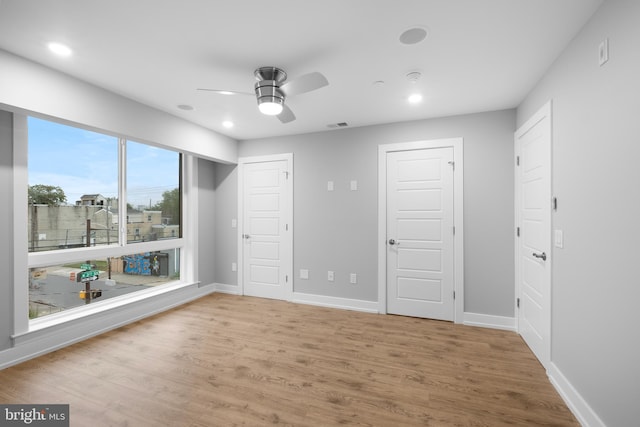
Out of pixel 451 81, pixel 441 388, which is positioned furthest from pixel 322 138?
pixel 441 388

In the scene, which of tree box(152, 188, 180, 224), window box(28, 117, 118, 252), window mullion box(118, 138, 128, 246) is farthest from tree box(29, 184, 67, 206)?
tree box(152, 188, 180, 224)

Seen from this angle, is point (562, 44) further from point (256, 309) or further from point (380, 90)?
point (256, 309)

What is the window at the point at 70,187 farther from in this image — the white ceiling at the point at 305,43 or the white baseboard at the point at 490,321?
the white baseboard at the point at 490,321

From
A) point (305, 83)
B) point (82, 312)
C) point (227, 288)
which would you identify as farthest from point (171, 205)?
point (305, 83)

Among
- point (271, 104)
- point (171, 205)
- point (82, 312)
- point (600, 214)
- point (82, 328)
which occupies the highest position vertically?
point (271, 104)

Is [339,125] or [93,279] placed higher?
[339,125]

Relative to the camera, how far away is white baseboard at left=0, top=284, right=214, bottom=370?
2488 mm

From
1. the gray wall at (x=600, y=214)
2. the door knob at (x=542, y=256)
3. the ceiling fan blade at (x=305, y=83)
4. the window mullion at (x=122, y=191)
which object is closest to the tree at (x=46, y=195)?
the window mullion at (x=122, y=191)

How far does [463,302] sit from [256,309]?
271 centimetres

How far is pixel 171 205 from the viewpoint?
431 cm

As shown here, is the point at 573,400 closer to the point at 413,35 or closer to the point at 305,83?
the point at 413,35

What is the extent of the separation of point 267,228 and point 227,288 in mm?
1292

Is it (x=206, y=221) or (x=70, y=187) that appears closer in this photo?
(x=70, y=187)

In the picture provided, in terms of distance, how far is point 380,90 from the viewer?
2779mm
